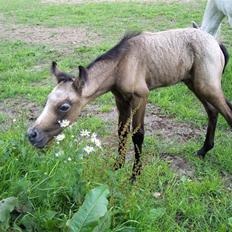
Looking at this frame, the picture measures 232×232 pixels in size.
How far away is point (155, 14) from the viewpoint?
1240 centimetres

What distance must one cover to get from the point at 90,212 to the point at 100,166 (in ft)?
2.15

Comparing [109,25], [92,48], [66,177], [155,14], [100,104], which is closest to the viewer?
[66,177]

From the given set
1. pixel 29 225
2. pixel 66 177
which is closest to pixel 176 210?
pixel 66 177

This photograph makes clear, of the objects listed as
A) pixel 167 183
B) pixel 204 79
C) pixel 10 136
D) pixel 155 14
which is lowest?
Result: pixel 155 14

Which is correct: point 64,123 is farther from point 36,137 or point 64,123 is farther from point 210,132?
point 210,132

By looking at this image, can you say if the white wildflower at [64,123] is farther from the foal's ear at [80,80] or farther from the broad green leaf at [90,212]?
the broad green leaf at [90,212]

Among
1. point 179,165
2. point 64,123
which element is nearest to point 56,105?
point 64,123

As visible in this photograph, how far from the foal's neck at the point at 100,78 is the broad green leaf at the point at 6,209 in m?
1.38

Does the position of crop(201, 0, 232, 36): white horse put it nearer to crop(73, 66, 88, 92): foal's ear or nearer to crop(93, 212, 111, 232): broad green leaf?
crop(73, 66, 88, 92): foal's ear

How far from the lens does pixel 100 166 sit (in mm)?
3312

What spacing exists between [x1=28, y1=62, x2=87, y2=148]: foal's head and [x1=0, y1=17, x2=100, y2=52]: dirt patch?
5.68 metres

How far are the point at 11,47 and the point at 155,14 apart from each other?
15.0 feet

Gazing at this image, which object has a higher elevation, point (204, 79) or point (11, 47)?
point (204, 79)

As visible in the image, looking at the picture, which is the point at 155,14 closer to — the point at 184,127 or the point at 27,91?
the point at 27,91
